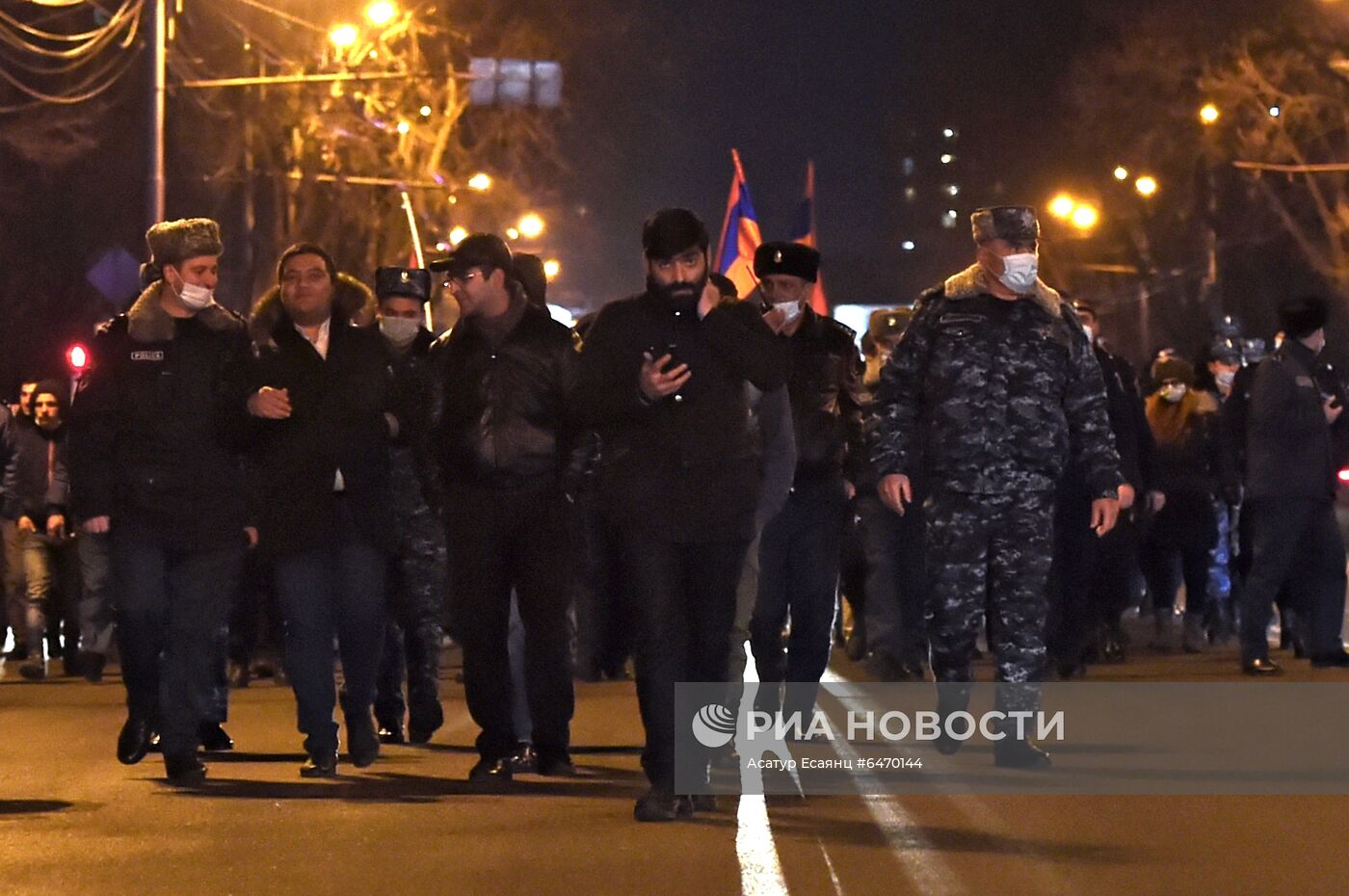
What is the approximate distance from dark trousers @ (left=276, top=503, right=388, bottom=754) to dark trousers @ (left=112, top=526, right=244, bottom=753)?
0.27 m

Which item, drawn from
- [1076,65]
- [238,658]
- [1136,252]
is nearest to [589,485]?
[238,658]

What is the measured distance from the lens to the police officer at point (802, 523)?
10.7 meters

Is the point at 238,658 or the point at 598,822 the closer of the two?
the point at 598,822

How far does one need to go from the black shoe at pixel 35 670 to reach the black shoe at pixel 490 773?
7.24m

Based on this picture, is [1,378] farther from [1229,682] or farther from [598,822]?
[598,822]

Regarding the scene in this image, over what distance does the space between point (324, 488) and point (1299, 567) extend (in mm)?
6694

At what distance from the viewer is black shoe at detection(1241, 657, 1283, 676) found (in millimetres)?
14094

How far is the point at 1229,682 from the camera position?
1370 centimetres

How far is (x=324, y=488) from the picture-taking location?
9906mm

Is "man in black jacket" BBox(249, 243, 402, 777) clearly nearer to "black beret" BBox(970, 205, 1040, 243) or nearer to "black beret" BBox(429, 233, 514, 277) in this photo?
"black beret" BBox(429, 233, 514, 277)

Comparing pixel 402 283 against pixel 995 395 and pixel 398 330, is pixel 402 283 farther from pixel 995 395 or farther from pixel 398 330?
pixel 995 395

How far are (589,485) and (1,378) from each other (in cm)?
3107

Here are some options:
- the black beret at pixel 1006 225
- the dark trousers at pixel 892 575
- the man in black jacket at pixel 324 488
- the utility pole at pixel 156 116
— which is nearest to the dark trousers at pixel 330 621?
the man in black jacket at pixel 324 488

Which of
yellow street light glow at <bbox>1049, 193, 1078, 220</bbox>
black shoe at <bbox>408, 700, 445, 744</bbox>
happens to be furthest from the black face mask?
yellow street light glow at <bbox>1049, 193, 1078, 220</bbox>
